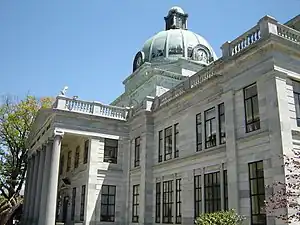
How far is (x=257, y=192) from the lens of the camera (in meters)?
14.9

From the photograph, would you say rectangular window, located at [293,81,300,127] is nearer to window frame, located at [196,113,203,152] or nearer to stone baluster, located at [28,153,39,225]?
window frame, located at [196,113,203,152]

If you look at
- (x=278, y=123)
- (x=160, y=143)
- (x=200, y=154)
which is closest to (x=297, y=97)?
(x=278, y=123)

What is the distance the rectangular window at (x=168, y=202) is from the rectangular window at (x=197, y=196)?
8.96 feet

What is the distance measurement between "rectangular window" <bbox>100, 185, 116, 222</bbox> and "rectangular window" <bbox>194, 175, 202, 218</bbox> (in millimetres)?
8673

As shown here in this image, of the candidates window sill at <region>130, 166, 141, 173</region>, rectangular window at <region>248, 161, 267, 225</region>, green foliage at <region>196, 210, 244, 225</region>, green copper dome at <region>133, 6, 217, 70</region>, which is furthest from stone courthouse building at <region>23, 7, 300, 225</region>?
green copper dome at <region>133, 6, 217, 70</region>

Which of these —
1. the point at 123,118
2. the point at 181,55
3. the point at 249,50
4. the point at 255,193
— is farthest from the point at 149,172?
the point at 181,55

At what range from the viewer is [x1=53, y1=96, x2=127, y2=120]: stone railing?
→ 1005 inches

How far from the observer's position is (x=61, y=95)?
25656mm

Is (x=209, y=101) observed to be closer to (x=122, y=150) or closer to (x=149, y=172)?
(x=149, y=172)

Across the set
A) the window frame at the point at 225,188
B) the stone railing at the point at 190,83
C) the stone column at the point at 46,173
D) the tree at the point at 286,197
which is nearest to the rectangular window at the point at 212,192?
the window frame at the point at 225,188

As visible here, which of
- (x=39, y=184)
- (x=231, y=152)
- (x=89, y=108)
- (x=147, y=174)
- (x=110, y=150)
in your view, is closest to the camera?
(x=231, y=152)

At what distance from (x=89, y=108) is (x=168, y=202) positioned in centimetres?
988

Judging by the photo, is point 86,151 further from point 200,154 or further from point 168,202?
point 200,154

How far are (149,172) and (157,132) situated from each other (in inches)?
118
